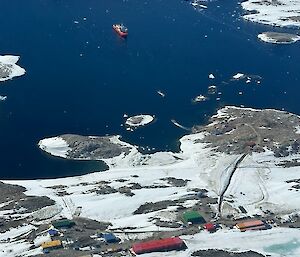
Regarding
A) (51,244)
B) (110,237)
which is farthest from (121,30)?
(51,244)

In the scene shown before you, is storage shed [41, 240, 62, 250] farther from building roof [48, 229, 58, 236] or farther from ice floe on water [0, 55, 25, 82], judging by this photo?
ice floe on water [0, 55, 25, 82]

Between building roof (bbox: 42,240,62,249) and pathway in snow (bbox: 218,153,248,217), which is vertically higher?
building roof (bbox: 42,240,62,249)

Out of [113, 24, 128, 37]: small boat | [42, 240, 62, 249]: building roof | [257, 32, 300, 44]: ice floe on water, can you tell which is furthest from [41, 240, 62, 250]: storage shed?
[257, 32, 300, 44]: ice floe on water

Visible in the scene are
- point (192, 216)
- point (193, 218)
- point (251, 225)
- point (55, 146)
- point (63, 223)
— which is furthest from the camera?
point (55, 146)

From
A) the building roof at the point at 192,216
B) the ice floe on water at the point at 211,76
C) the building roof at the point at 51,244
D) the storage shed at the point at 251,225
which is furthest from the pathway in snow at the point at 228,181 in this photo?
the ice floe on water at the point at 211,76

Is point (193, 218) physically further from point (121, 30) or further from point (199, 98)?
point (121, 30)

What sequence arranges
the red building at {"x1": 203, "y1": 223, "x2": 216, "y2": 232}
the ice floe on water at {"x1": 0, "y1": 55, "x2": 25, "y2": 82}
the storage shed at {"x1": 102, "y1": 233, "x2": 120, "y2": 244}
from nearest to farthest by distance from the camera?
1. the storage shed at {"x1": 102, "y1": 233, "x2": 120, "y2": 244}
2. the red building at {"x1": 203, "y1": 223, "x2": 216, "y2": 232}
3. the ice floe on water at {"x1": 0, "y1": 55, "x2": 25, "y2": 82}

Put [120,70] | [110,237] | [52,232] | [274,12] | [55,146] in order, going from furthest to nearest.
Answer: [274,12] < [120,70] < [55,146] < [52,232] < [110,237]
